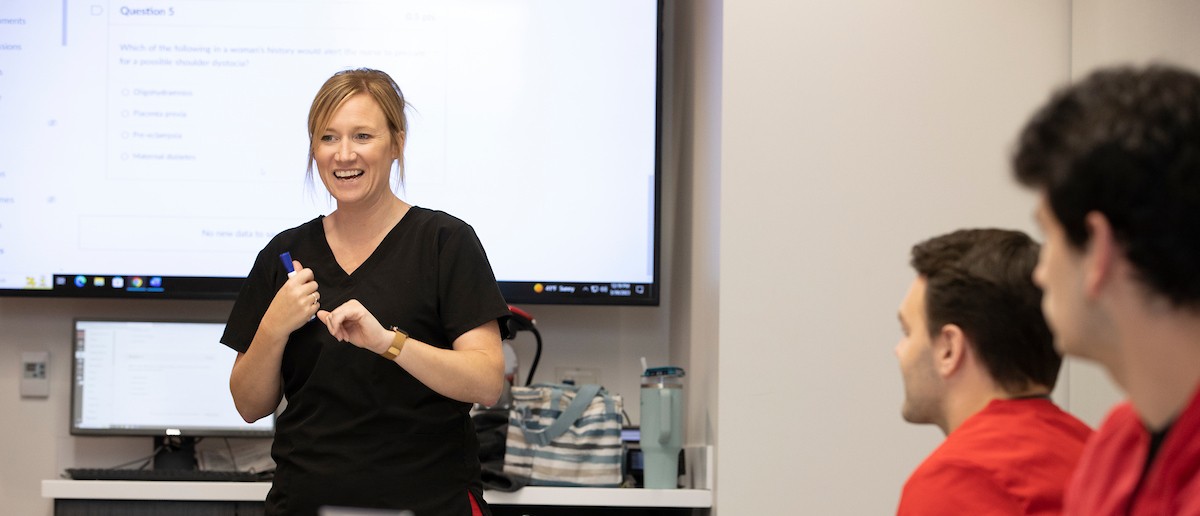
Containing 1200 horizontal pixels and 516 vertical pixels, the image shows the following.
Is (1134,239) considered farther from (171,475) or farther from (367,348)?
(171,475)

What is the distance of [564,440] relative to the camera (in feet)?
9.46

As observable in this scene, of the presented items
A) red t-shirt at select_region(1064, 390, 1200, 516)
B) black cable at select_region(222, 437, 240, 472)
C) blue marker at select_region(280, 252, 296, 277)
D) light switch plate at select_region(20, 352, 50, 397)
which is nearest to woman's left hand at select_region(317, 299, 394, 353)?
blue marker at select_region(280, 252, 296, 277)

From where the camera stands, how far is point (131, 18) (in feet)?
10.5

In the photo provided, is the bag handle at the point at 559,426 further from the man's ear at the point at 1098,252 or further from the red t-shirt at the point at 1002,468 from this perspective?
the man's ear at the point at 1098,252

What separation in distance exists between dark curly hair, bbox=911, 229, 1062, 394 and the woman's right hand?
92cm

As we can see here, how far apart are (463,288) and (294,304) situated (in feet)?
0.86

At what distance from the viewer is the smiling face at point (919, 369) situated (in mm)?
1424

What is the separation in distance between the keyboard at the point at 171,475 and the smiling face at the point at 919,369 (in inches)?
77.0

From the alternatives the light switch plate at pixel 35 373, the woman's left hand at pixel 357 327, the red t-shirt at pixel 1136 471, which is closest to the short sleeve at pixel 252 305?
the woman's left hand at pixel 357 327

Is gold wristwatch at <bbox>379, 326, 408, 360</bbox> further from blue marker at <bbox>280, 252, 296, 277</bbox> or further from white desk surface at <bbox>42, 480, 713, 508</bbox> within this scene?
white desk surface at <bbox>42, 480, 713, 508</bbox>

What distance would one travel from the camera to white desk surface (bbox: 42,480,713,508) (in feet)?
9.30

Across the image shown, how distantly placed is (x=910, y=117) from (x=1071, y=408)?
0.80 metres

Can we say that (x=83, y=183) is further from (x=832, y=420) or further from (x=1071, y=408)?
(x=1071, y=408)

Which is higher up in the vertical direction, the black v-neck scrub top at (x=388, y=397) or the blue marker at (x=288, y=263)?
the blue marker at (x=288, y=263)
